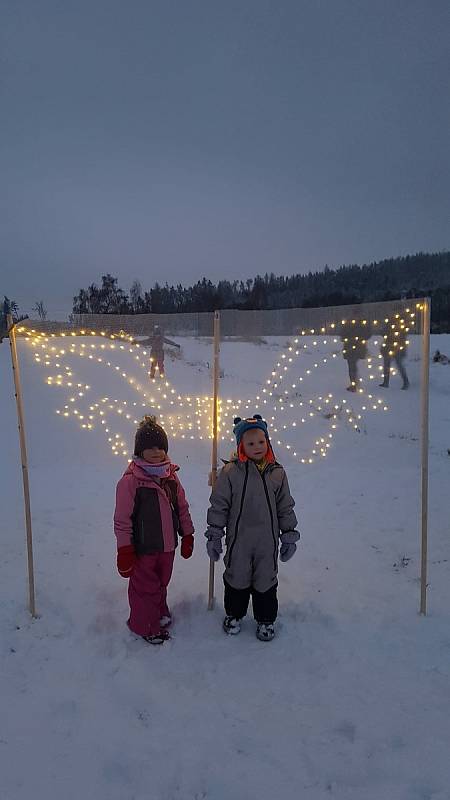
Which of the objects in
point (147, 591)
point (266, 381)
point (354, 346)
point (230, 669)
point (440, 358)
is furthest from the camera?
point (440, 358)

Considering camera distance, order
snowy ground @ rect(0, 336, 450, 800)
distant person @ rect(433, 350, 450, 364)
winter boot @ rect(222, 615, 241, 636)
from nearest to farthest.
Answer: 1. snowy ground @ rect(0, 336, 450, 800)
2. winter boot @ rect(222, 615, 241, 636)
3. distant person @ rect(433, 350, 450, 364)

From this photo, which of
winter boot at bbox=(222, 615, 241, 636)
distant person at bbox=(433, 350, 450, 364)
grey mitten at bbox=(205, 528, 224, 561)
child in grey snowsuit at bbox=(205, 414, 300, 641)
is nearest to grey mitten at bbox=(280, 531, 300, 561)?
Result: child in grey snowsuit at bbox=(205, 414, 300, 641)

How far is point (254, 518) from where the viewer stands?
349cm

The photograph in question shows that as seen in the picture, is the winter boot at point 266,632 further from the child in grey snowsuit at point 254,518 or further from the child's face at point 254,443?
the child's face at point 254,443

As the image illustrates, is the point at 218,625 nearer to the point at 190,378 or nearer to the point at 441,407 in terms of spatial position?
the point at 190,378

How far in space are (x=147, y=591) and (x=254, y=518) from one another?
1.00m

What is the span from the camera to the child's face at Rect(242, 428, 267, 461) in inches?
137

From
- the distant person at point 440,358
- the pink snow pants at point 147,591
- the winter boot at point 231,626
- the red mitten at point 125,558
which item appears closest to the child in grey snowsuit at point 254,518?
the winter boot at point 231,626

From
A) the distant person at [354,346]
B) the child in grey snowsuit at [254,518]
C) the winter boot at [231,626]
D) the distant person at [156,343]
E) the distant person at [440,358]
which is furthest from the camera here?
the distant person at [440,358]

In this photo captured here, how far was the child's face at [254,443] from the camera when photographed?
11.4 ft

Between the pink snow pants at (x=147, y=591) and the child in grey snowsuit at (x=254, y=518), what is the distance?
0.44 metres

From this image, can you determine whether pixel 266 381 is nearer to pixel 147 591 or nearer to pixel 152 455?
pixel 152 455

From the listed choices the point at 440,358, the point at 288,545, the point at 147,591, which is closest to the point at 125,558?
the point at 147,591

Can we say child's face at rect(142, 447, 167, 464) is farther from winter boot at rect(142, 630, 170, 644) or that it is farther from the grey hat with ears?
winter boot at rect(142, 630, 170, 644)
